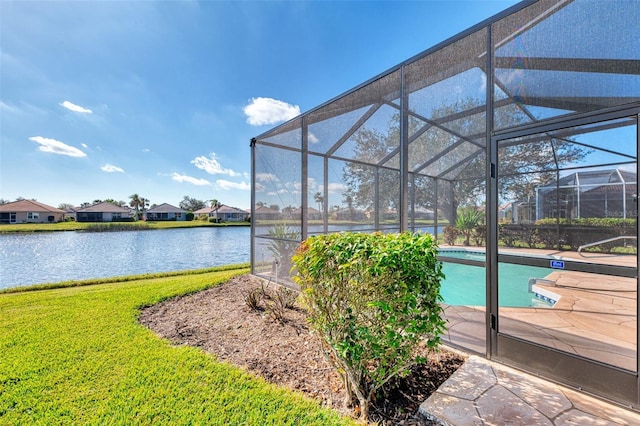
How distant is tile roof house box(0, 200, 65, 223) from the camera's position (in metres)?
29.4

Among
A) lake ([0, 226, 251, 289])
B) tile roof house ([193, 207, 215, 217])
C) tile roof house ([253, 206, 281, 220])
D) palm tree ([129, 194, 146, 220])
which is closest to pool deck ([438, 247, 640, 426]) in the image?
tile roof house ([253, 206, 281, 220])

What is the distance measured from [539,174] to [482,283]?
45.2 inches

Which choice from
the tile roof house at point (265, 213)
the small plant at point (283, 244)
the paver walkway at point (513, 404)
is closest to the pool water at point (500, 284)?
the paver walkway at point (513, 404)

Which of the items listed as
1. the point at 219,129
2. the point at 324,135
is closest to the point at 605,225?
the point at 324,135

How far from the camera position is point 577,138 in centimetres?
197

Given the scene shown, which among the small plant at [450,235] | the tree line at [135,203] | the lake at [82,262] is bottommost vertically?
the lake at [82,262]

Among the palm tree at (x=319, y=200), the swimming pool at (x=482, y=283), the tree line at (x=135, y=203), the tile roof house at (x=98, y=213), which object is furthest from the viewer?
the tree line at (x=135, y=203)

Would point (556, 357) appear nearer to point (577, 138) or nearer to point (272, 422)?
point (577, 138)

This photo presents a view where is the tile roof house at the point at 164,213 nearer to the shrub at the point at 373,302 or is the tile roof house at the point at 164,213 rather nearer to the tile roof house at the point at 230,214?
the tile roof house at the point at 230,214

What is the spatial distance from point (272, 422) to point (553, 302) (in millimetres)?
2487

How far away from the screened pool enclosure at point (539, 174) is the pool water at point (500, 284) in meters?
0.02

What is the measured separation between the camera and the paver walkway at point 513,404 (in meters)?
1.58

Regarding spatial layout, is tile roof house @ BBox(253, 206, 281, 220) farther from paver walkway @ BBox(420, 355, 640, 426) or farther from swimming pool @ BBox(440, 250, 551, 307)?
paver walkway @ BBox(420, 355, 640, 426)

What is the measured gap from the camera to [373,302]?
1521 millimetres
